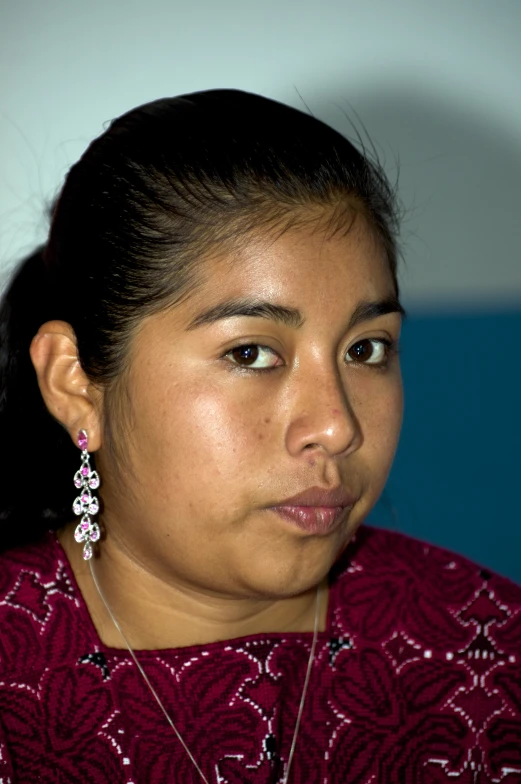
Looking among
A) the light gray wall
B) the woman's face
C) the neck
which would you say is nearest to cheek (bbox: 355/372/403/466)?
the woman's face

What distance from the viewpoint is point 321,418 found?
1.16m

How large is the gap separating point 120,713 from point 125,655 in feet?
0.23

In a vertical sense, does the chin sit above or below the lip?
below

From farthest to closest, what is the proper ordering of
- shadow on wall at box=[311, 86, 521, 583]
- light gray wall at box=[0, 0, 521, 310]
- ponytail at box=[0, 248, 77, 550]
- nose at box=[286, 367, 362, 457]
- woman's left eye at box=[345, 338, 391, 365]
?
shadow on wall at box=[311, 86, 521, 583], light gray wall at box=[0, 0, 521, 310], ponytail at box=[0, 248, 77, 550], woman's left eye at box=[345, 338, 391, 365], nose at box=[286, 367, 362, 457]

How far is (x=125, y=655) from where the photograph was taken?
134 cm

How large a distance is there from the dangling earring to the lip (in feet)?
0.83

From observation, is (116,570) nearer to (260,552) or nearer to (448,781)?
(260,552)

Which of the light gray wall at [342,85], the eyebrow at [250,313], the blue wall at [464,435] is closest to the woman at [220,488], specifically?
the eyebrow at [250,313]

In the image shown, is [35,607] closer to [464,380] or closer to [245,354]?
[245,354]

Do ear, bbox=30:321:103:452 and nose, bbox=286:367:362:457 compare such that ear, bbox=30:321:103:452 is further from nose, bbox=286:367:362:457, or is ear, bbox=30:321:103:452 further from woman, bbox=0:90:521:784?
nose, bbox=286:367:362:457

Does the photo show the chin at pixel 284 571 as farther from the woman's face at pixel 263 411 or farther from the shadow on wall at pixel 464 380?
the shadow on wall at pixel 464 380

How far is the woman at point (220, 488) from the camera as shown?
3.87ft

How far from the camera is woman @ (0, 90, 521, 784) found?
118 cm

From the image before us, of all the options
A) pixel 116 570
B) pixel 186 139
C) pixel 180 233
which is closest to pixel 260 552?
pixel 116 570
